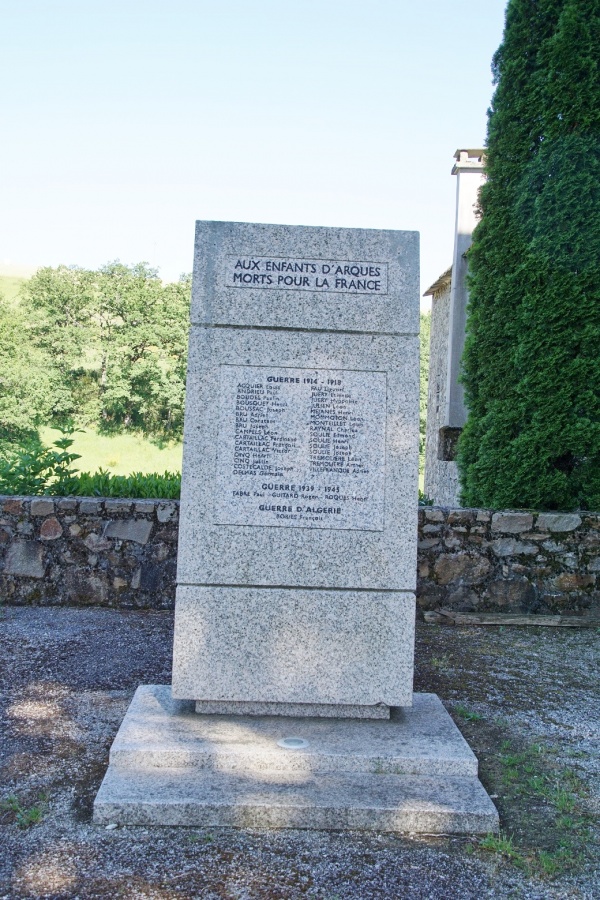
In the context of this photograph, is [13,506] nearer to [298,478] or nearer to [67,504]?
[67,504]

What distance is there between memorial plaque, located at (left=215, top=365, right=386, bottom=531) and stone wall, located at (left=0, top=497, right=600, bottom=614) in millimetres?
3066

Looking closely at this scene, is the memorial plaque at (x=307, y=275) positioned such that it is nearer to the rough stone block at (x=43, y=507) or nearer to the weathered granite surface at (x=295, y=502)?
the weathered granite surface at (x=295, y=502)

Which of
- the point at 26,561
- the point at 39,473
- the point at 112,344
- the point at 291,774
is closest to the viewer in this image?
the point at 291,774

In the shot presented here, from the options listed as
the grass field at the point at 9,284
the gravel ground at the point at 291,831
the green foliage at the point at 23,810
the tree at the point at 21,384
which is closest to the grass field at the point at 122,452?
the tree at the point at 21,384

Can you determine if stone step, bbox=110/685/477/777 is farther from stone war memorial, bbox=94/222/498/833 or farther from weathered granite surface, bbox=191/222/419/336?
weathered granite surface, bbox=191/222/419/336

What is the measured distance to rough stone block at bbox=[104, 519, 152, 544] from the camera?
21.5 ft

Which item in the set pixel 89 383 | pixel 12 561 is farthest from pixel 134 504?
pixel 89 383

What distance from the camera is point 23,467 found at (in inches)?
275

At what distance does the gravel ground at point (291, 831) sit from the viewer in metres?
2.48

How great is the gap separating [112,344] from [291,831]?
27824 mm

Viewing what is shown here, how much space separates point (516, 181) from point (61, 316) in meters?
25.6

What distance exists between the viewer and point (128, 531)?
6.55 metres

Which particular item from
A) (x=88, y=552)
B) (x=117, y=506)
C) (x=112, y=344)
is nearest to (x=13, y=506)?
(x=88, y=552)

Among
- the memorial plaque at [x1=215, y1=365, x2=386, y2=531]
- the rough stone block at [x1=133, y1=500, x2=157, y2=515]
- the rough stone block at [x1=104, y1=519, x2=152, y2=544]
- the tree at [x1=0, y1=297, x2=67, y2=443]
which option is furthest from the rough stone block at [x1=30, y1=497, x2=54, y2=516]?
the tree at [x1=0, y1=297, x2=67, y2=443]
